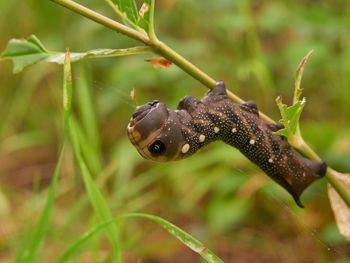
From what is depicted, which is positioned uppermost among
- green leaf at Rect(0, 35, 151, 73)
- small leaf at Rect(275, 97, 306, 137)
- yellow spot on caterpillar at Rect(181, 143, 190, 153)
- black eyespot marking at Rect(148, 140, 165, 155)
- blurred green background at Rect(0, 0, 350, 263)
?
green leaf at Rect(0, 35, 151, 73)

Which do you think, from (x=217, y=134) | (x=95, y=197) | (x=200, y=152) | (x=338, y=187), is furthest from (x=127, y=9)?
(x=200, y=152)

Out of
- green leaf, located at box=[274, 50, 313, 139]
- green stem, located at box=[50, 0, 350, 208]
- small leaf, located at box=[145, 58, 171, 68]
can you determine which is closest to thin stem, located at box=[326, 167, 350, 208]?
green stem, located at box=[50, 0, 350, 208]

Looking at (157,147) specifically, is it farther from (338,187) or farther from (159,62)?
(338,187)

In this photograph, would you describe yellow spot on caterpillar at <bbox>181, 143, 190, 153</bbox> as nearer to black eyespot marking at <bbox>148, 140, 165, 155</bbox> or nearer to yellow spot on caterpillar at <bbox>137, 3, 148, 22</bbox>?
black eyespot marking at <bbox>148, 140, 165, 155</bbox>

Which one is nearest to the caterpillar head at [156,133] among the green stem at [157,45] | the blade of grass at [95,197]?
the green stem at [157,45]

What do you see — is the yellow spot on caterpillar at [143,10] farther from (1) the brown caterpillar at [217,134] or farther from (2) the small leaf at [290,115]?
(2) the small leaf at [290,115]

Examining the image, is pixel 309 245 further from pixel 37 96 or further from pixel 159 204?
pixel 37 96

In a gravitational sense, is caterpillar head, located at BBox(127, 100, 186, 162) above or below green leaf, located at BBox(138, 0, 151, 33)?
Result: below

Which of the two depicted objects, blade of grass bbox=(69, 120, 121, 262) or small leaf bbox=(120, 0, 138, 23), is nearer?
small leaf bbox=(120, 0, 138, 23)
